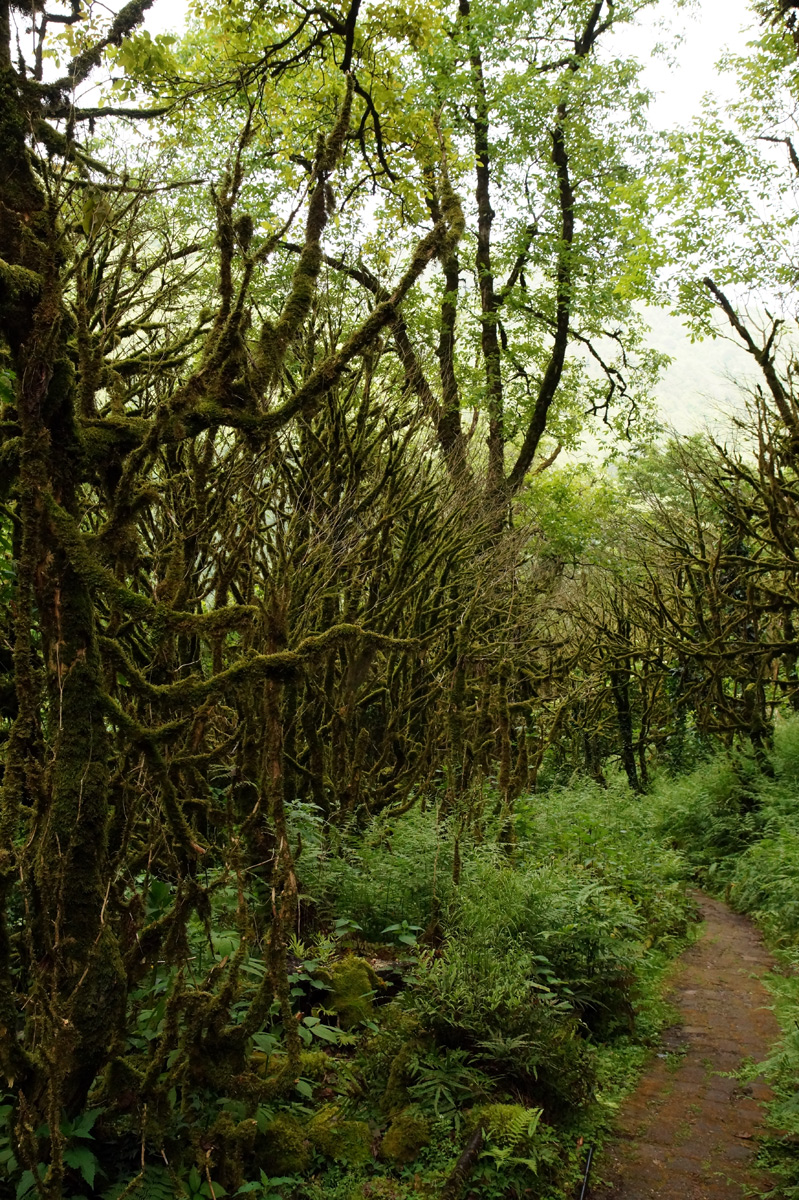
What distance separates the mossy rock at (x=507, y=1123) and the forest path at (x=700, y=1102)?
0.49 metres

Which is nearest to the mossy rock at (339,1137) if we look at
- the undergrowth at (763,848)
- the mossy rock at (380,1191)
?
the mossy rock at (380,1191)

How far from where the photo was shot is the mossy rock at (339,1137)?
3.86 metres

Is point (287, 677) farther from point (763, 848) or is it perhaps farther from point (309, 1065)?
point (763, 848)

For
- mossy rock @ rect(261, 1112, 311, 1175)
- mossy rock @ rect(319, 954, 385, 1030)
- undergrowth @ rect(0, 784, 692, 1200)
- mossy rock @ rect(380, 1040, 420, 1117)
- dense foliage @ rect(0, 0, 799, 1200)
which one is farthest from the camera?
mossy rock @ rect(319, 954, 385, 1030)

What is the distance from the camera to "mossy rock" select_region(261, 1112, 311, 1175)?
362 centimetres

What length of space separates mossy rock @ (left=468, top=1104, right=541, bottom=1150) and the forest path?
49 centimetres

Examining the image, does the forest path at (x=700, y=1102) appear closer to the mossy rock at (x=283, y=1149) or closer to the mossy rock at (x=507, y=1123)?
the mossy rock at (x=507, y=1123)

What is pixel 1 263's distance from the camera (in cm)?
250

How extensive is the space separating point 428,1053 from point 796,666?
9600 mm

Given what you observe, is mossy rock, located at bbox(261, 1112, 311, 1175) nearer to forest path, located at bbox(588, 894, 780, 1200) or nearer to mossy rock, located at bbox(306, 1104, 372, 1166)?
mossy rock, located at bbox(306, 1104, 372, 1166)

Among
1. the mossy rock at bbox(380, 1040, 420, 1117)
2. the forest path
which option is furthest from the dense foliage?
the forest path

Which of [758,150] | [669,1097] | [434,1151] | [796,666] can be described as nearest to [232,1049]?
[434,1151]

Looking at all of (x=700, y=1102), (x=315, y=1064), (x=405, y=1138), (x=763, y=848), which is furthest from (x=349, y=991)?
(x=763, y=848)

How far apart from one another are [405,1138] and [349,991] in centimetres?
97
